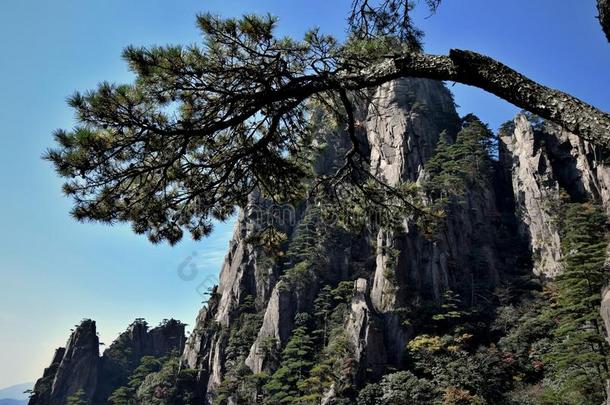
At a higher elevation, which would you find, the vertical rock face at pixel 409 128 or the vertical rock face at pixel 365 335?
the vertical rock face at pixel 409 128

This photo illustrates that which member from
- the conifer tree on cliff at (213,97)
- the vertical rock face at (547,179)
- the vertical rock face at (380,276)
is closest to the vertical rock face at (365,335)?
the vertical rock face at (380,276)

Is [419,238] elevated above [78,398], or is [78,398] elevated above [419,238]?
[419,238]

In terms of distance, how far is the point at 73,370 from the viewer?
44.9 metres

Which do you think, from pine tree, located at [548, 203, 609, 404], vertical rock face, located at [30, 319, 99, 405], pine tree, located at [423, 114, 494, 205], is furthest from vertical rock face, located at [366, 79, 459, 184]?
vertical rock face, located at [30, 319, 99, 405]

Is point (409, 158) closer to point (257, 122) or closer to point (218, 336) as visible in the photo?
point (218, 336)

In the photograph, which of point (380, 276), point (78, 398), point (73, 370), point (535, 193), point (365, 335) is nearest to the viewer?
point (365, 335)

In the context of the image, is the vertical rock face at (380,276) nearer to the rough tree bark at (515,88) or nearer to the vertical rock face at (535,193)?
the vertical rock face at (535,193)

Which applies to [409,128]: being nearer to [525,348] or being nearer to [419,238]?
[419,238]

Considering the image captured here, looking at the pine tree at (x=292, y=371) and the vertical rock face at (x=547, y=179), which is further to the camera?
the vertical rock face at (x=547, y=179)

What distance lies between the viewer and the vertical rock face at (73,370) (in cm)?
4253

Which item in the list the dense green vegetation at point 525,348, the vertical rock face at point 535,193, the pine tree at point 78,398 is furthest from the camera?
the pine tree at point 78,398

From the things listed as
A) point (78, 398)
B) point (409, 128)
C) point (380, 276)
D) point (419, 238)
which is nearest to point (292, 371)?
point (380, 276)

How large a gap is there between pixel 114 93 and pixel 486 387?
71.5ft

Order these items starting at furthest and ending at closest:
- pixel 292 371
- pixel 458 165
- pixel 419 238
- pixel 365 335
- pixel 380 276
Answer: pixel 458 165 < pixel 419 238 < pixel 380 276 < pixel 292 371 < pixel 365 335
